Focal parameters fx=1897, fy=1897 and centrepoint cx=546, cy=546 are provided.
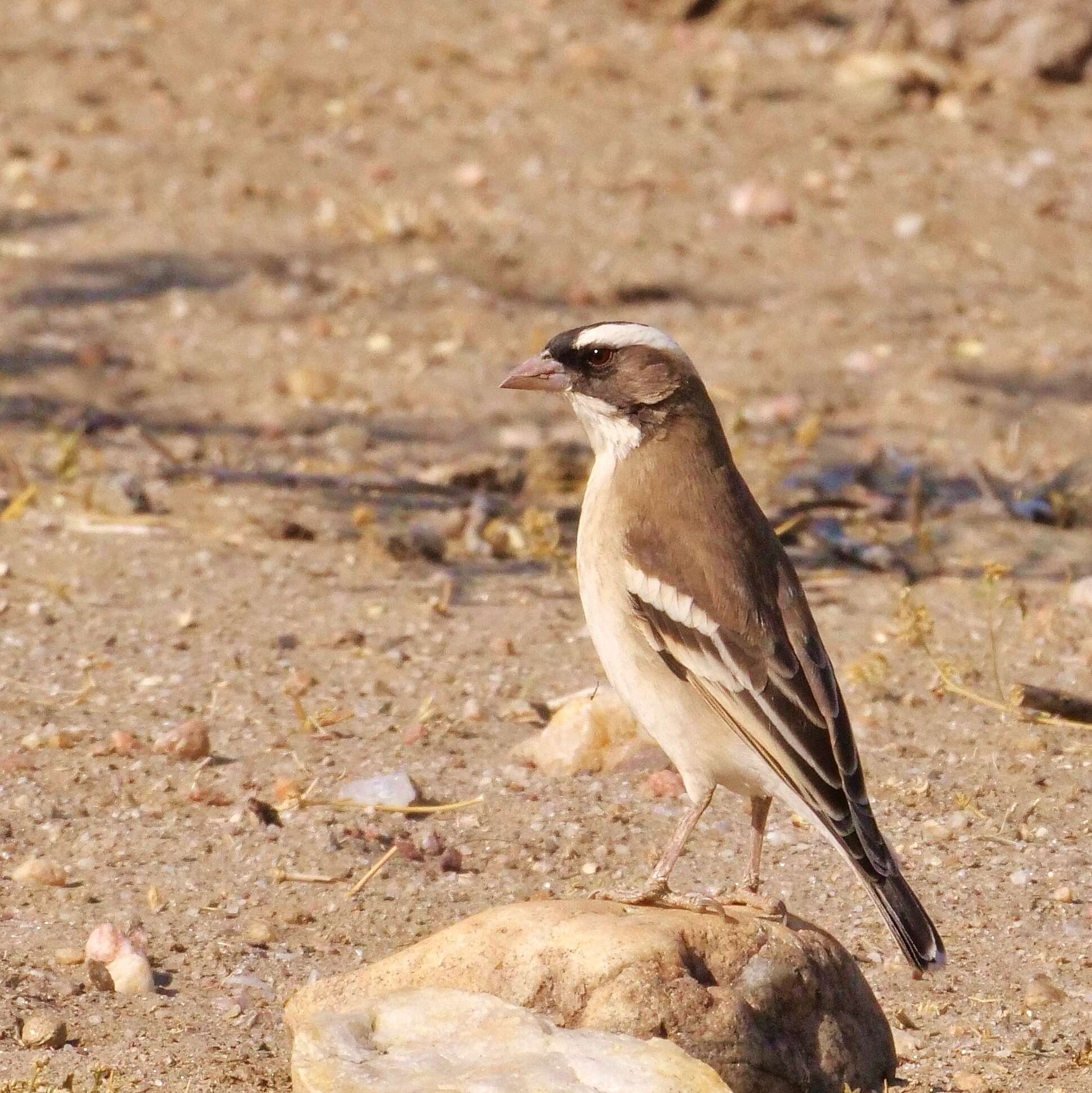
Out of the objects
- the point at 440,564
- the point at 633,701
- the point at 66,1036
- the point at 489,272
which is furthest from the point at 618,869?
the point at 489,272

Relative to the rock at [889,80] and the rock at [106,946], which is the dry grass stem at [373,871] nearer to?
the rock at [106,946]

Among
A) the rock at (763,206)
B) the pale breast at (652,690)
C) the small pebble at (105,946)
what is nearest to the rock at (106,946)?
the small pebble at (105,946)

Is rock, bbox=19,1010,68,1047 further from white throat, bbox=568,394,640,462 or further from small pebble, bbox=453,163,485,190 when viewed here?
small pebble, bbox=453,163,485,190

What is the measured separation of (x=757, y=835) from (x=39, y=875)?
6.63ft

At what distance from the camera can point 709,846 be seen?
591 cm

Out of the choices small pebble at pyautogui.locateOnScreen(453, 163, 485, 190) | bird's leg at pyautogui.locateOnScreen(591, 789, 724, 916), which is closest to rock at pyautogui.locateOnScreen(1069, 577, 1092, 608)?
bird's leg at pyautogui.locateOnScreen(591, 789, 724, 916)

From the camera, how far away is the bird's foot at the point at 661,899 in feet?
15.8

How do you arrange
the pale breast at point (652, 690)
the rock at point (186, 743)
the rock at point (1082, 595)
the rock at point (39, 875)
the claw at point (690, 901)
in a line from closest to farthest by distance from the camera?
the claw at point (690, 901) < the pale breast at point (652, 690) < the rock at point (39, 875) < the rock at point (186, 743) < the rock at point (1082, 595)

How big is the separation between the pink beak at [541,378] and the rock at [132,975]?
2015 millimetres

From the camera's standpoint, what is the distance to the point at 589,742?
20.6ft

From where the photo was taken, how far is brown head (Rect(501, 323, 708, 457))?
567cm

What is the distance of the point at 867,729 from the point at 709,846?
3.25 feet

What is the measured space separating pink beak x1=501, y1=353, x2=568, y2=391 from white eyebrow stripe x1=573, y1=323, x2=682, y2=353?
0.52 feet

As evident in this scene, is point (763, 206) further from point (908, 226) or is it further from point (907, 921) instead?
point (907, 921)
